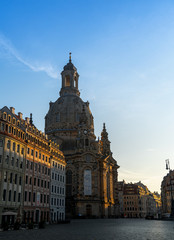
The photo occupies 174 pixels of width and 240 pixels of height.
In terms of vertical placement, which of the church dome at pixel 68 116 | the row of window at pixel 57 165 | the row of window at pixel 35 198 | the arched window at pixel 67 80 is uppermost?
the arched window at pixel 67 80

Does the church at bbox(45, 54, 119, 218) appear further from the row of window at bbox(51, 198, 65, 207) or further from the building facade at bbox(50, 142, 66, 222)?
the building facade at bbox(50, 142, 66, 222)

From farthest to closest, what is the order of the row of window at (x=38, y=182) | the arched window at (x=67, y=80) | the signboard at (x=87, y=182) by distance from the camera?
the arched window at (x=67, y=80) < the signboard at (x=87, y=182) < the row of window at (x=38, y=182)

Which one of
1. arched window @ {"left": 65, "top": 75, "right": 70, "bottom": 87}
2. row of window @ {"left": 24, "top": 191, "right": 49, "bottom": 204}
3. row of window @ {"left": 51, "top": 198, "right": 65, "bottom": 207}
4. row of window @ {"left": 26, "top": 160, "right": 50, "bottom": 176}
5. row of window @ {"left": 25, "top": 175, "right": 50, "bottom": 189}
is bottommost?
row of window @ {"left": 51, "top": 198, "right": 65, "bottom": 207}

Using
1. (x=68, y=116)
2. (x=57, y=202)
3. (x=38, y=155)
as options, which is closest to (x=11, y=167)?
(x=38, y=155)

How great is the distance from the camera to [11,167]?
51.2 m

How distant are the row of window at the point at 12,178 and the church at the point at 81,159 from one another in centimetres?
4713

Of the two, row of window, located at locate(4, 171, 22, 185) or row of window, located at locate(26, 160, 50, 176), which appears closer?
row of window, located at locate(4, 171, 22, 185)

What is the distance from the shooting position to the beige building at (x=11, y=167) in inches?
1896

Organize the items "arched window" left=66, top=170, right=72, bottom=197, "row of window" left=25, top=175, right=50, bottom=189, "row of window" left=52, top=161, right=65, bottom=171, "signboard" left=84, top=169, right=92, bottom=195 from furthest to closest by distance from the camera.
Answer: "arched window" left=66, top=170, right=72, bottom=197 → "signboard" left=84, top=169, right=92, bottom=195 → "row of window" left=52, top=161, right=65, bottom=171 → "row of window" left=25, top=175, right=50, bottom=189

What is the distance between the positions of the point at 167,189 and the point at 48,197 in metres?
78.5

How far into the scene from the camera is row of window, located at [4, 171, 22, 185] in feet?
162

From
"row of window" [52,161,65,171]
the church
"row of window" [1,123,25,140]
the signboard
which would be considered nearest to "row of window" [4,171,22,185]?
"row of window" [1,123,25,140]

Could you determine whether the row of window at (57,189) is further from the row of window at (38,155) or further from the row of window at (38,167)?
the row of window at (38,155)

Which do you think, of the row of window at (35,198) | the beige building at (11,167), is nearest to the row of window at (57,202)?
the row of window at (35,198)
